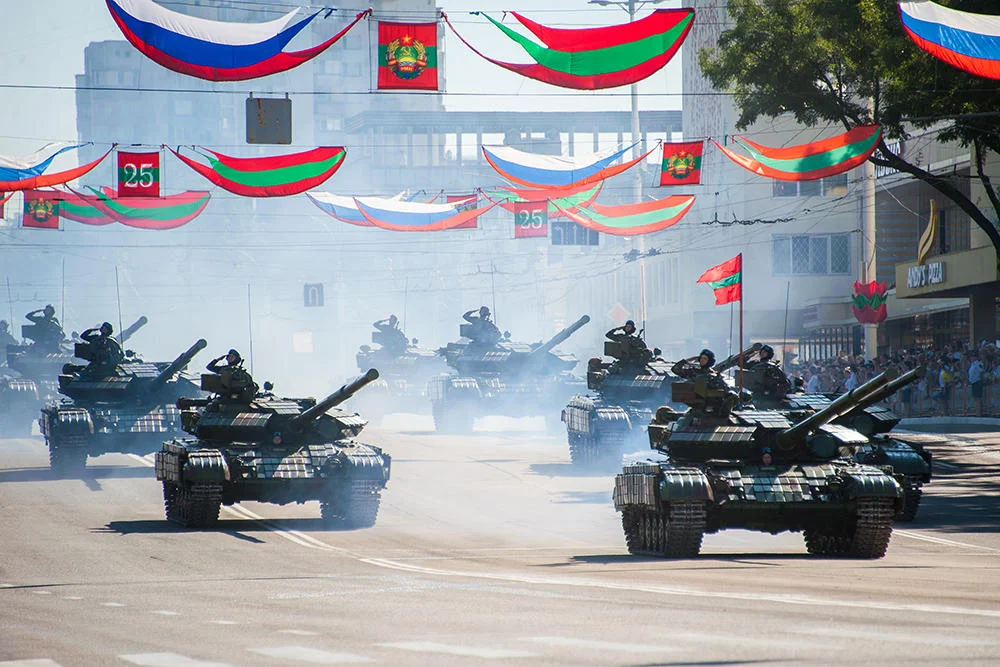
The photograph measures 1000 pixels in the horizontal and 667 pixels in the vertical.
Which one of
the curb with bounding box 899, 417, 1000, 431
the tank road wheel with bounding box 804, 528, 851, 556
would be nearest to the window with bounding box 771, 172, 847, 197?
the curb with bounding box 899, 417, 1000, 431

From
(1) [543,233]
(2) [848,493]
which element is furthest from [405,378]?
(2) [848,493]

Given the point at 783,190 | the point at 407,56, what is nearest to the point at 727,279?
the point at 407,56

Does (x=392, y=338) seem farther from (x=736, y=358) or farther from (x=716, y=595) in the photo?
(x=716, y=595)

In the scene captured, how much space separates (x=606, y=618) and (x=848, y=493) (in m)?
6.38

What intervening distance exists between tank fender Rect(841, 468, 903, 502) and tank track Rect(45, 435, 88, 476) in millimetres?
18920

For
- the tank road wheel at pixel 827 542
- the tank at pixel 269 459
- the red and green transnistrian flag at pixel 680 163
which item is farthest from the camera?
the red and green transnistrian flag at pixel 680 163

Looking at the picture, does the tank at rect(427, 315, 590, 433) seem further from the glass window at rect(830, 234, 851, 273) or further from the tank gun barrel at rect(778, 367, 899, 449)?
the glass window at rect(830, 234, 851, 273)

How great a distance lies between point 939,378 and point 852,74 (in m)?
11.9

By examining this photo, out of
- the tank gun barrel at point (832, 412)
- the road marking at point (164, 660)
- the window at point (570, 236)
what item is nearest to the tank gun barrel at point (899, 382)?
the tank gun barrel at point (832, 412)

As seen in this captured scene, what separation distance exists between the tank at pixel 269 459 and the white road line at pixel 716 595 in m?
5.31

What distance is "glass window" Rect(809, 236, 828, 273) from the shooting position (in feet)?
236

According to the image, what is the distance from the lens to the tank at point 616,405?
30219 millimetres

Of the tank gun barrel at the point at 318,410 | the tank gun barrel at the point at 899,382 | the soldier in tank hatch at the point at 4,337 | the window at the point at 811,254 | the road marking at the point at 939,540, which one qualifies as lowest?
the road marking at the point at 939,540

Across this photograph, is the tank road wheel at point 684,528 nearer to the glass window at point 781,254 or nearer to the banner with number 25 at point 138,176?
the banner with number 25 at point 138,176
